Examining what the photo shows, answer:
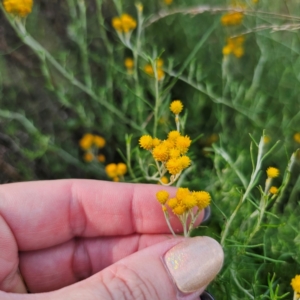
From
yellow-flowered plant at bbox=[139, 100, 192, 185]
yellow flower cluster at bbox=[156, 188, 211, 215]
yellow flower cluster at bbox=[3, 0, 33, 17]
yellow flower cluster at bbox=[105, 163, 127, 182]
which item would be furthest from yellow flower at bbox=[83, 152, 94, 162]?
yellow flower cluster at bbox=[156, 188, 211, 215]

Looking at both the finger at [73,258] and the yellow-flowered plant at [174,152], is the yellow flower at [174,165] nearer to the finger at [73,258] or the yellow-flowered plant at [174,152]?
the yellow-flowered plant at [174,152]

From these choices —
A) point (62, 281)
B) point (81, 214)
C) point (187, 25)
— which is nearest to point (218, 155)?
point (81, 214)

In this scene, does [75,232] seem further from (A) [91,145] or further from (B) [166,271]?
(A) [91,145]

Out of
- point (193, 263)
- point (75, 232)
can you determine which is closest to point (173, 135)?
point (193, 263)

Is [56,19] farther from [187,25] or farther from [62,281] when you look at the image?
[62,281]

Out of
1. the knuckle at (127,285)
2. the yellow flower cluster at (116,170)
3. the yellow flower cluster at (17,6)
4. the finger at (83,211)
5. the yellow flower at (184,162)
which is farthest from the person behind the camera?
the yellow flower cluster at (116,170)

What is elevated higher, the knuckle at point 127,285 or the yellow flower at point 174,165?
the yellow flower at point 174,165

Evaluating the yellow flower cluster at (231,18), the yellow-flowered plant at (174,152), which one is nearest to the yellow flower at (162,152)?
the yellow-flowered plant at (174,152)

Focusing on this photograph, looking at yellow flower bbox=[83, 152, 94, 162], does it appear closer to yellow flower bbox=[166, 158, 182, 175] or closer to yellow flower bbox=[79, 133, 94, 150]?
yellow flower bbox=[79, 133, 94, 150]
